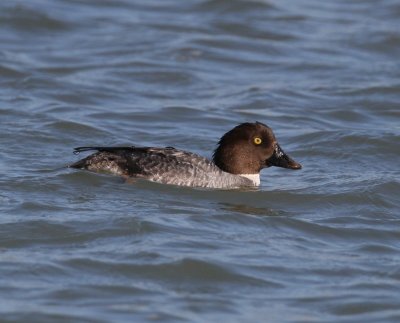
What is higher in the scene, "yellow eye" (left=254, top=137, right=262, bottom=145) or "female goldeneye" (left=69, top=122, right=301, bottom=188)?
"yellow eye" (left=254, top=137, right=262, bottom=145)

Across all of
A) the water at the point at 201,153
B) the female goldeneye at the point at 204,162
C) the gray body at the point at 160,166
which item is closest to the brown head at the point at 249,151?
the female goldeneye at the point at 204,162

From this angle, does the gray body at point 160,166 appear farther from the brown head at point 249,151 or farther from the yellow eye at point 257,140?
the yellow eye at point 257,140

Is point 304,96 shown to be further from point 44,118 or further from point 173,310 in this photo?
point 173,310

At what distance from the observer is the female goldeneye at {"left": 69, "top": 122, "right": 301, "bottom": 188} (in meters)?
13.4

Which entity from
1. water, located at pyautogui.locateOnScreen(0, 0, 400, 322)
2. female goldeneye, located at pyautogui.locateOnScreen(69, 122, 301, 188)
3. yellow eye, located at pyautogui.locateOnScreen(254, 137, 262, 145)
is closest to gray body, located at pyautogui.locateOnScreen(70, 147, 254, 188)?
female goldeneye, located at pyautogui.locateOnScreen(69, 122, 301, 188)

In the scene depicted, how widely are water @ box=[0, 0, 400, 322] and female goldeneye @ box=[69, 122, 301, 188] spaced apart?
0.16m

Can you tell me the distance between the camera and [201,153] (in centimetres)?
1582

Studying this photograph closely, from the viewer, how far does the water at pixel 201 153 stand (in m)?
10.1

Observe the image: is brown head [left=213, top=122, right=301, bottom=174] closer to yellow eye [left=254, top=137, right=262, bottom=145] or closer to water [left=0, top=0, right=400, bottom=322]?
yellow eye [left=254, top=137, right=262, bottom=145]

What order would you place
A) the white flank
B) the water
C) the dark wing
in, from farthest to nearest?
the white flank → the dark wing → the water

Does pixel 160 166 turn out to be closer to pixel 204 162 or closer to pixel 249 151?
pixel 204 162

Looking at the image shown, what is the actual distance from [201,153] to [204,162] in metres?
2.21

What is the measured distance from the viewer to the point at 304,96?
755 inches

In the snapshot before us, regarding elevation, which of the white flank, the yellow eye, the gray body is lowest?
the white flank
